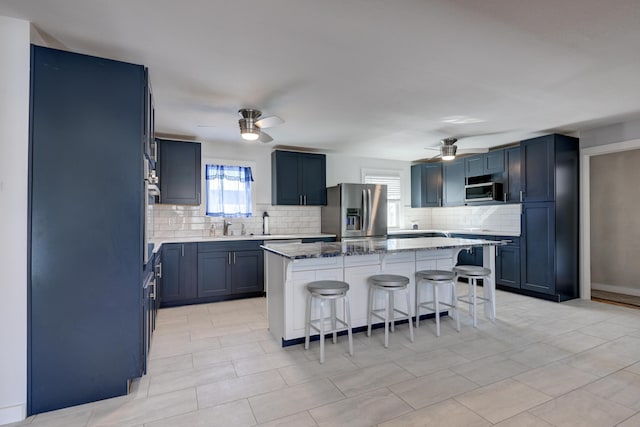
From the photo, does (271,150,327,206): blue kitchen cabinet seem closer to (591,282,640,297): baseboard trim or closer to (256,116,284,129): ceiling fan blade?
(256,116,284,129): ceiling fan blade

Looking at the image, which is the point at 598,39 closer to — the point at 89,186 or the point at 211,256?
the point at 89,186

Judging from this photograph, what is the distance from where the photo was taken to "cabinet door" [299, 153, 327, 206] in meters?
5.54

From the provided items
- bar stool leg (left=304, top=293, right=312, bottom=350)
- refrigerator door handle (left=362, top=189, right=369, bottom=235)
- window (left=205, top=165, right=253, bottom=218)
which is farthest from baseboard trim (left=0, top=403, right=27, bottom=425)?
refrigerator door handle (left=362, top=189, right=369, bottom=235)

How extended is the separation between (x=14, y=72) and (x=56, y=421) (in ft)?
6.97

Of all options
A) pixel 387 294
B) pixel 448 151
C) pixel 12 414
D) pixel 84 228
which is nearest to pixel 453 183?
pixel 448 151

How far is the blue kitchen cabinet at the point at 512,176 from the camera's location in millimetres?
4926

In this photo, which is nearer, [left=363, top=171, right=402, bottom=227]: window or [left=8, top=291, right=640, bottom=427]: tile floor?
[left=8, top=291, right=640, bottom=427]: tile floor

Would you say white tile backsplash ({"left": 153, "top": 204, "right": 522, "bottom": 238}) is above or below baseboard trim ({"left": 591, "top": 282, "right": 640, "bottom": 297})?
above

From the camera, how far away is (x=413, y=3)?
1.79 metres

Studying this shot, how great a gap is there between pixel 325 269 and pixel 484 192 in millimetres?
3619

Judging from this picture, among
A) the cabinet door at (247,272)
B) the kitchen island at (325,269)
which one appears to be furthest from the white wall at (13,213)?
the cabinet door at (247,272)

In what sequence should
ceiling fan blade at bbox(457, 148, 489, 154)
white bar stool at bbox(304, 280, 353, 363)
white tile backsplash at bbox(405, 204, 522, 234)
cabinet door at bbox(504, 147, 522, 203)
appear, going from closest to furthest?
1. white bar stool at bbox(304, 280, 353, 363)
2. cabinet door at bbox(504, 147, 522, 203)
3. white tile backsplash at bbox(405, 204, 522, 234)
4. ceiling fan blade at bbox(457, 148, 489, 154)

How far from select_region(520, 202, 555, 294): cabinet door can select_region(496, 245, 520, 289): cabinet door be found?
8 centimetres

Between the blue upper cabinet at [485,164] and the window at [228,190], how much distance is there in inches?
155
